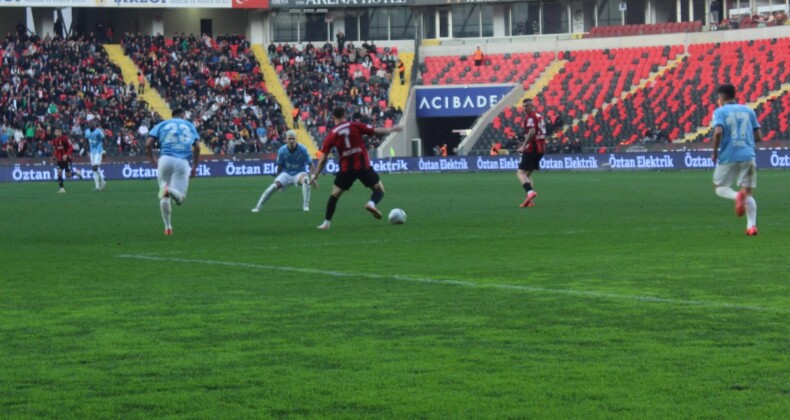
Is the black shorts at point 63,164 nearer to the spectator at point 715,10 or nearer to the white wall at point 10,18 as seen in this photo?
the white wall at point 10,18

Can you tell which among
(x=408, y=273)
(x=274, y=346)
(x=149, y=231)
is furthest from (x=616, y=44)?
(x=274, y=346)

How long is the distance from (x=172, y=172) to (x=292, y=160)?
24.3ft

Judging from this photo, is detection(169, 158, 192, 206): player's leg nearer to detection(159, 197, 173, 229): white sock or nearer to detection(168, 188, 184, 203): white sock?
detection(168, 188, 184, 203): white sock

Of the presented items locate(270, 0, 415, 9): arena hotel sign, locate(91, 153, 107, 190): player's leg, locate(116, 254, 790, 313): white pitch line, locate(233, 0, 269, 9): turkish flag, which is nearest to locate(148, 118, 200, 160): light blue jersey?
locate(116, 254, 790, 313): white pitch line

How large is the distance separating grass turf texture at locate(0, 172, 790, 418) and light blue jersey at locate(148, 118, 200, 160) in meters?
1.21

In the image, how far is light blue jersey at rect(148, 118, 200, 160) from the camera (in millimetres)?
20750

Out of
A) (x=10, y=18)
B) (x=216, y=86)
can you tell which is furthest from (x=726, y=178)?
(x=10, y=18)

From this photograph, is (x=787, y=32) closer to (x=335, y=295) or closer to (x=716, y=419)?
(x=335, y=295)

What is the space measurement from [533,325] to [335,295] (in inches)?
99.9

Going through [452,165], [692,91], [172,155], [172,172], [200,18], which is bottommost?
[452,165]

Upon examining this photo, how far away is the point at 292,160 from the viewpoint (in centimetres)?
2819

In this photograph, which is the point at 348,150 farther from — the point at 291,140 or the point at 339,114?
the point at 291,140

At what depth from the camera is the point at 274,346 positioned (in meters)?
9.05

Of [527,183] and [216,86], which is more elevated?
[216,86]
